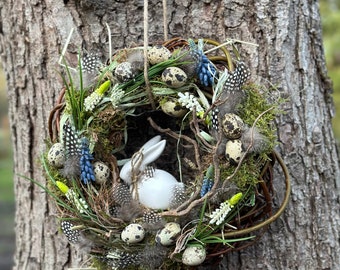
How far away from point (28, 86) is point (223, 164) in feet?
2.42

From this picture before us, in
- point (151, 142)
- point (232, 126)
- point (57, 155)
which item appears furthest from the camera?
point (151, 142)

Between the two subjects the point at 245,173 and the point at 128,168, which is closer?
the point at 245,173

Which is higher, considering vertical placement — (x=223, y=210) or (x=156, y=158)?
(x=156, y=158)

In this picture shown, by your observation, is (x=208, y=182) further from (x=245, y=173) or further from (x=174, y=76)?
(x=174, y=76)

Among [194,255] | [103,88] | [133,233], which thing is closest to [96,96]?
[103,88]

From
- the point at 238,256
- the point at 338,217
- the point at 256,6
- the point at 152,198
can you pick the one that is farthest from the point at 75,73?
the point at 338,217

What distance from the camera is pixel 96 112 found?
1614mm

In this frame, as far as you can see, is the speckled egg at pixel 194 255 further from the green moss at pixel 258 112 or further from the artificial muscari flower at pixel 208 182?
the green moss at pixel 258 112

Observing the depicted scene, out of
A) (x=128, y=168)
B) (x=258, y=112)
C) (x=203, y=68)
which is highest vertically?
(x=203, y=68)

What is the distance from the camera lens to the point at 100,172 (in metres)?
1.61

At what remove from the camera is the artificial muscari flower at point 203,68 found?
5.13 ft

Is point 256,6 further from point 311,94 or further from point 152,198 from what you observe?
point 152,198

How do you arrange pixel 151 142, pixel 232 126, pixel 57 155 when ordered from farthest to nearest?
1. pixel 151 142
2. pixel 57 155
3. pixel 232 126

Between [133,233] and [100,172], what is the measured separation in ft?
0.61
